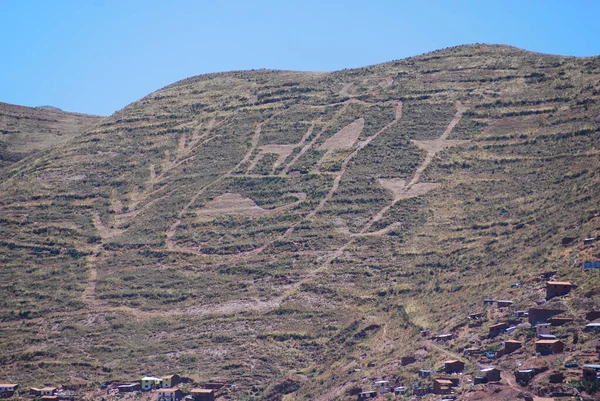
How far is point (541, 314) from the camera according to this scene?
46000 millimetres

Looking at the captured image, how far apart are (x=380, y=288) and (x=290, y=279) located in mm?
6970

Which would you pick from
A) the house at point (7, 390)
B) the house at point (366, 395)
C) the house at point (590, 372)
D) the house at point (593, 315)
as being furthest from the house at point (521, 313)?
the house at point (7, 390)

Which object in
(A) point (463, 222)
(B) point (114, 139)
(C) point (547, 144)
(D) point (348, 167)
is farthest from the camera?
(B) point (114, 139)

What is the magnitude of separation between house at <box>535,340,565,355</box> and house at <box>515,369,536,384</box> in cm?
152

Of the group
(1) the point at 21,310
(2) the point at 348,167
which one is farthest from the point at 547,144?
(1) the point at 21,310

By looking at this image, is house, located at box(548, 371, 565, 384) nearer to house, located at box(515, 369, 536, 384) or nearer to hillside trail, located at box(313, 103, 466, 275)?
house, located at box(515, 369, 536, 384)

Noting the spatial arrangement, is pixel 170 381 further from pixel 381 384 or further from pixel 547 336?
pixel 547 336

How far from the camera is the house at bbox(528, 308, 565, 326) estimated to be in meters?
45.4

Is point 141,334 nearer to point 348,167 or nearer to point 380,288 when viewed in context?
point 380,288

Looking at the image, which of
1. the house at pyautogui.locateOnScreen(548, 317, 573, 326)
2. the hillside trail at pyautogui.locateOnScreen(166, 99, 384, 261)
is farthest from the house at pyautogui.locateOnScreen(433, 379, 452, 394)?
the hillside trail at pyautogui.locateOnScreen(166, 99, 384, 261)

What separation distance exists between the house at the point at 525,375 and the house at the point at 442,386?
3.46 m

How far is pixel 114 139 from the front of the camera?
95.0 m

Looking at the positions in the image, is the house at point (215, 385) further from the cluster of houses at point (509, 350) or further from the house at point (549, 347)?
the house at point (549, 347)

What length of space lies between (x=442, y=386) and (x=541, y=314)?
248 inches
